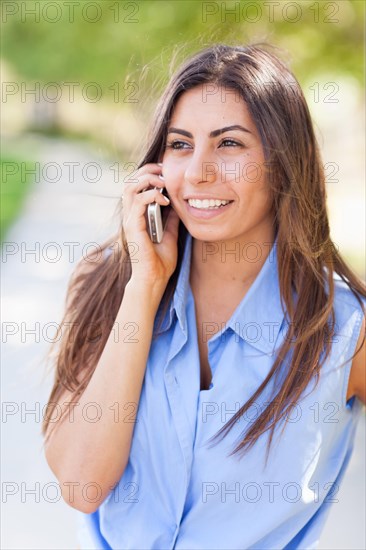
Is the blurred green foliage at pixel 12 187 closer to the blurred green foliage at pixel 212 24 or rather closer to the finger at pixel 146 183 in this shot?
the blurred green foliage at pixel 212 24

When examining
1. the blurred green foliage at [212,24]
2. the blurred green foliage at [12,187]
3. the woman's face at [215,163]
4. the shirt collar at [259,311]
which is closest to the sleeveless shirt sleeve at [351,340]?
the shirt collar at [259,311]

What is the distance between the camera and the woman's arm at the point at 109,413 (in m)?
2.27

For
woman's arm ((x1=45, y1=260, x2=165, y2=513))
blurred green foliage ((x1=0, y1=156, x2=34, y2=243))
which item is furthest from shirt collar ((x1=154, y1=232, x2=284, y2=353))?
blurred green foliage ((x1=0, y1=156, x2=34, y2=243))

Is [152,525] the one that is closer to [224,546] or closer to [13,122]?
[224,546]

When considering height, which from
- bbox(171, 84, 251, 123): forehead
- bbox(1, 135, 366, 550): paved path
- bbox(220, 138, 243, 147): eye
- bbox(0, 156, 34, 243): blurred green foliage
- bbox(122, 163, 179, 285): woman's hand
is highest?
bbox(0, 156, 34, 243): blurred green foliage

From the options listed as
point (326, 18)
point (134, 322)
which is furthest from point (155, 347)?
point (326, 18)

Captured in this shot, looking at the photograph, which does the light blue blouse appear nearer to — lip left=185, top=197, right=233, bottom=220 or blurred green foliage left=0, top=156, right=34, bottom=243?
lip left=185, top=197, right=233, bottom=220

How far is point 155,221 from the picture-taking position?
94.6 inches

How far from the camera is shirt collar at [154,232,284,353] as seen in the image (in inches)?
92.0

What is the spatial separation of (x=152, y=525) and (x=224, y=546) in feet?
0.69

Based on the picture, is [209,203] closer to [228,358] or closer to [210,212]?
[210,212]

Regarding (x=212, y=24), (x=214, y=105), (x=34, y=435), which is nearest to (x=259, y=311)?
(x=214, y=105)

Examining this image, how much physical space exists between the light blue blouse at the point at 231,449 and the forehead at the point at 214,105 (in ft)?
1.52

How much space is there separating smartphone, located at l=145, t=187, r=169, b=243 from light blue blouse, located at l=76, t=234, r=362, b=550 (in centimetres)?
21
